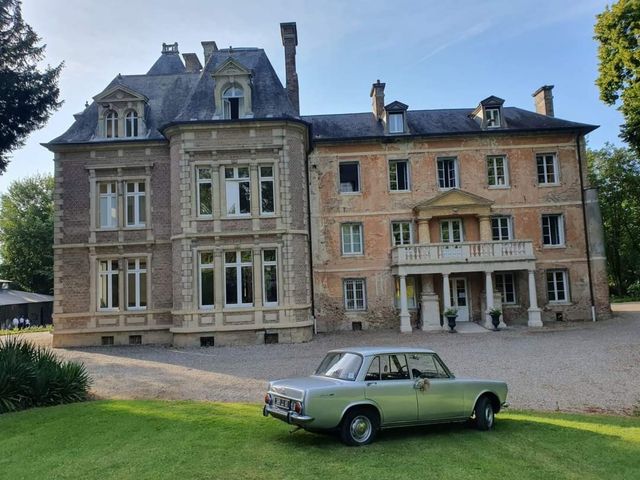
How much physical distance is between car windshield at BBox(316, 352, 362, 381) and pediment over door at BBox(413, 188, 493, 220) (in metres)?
17.9

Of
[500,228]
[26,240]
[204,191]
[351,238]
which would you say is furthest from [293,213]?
[26,240]

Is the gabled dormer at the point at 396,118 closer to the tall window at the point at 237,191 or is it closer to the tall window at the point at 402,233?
the tall window at the point at 402,233

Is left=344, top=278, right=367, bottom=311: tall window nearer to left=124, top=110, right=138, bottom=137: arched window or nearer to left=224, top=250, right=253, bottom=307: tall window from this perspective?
left=224, top=250, right=253, bottom=307: tall window

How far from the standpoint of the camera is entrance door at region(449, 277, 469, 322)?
82.8ft

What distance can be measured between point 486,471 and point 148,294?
740 inches

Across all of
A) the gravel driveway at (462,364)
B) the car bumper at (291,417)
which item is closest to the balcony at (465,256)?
the gravel driveway at (462,364)

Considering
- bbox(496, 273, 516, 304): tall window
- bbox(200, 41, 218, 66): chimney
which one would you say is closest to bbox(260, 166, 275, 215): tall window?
bbox(200, 41, 218, 66): chimney

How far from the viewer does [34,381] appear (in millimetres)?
10477

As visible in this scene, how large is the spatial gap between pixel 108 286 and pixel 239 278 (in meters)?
6.34

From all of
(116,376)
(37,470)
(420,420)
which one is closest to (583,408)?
(420,420)

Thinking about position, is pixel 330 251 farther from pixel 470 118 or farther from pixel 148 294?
pixel 470 118

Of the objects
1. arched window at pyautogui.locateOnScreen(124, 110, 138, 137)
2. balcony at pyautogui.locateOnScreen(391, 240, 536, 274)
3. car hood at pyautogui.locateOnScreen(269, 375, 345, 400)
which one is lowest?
car hood at pyautogui.locateOnScreen(269, 375, 345, 400)

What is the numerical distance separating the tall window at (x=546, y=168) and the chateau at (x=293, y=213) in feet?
0.19

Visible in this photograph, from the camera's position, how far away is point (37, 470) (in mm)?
6348
